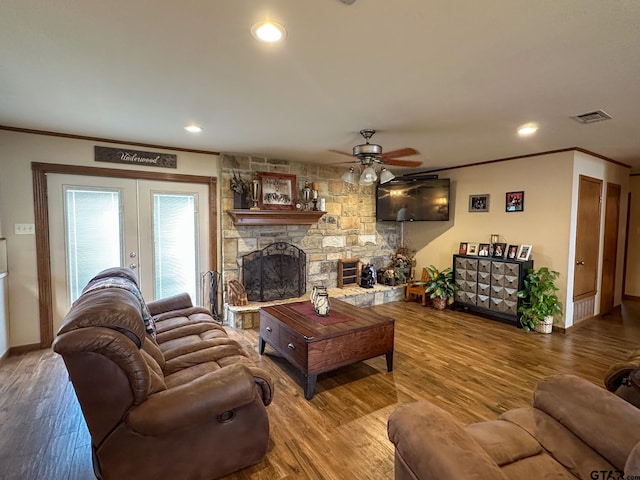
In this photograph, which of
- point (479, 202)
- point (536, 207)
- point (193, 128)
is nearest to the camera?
point (193, 128)

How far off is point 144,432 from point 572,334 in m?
4.94

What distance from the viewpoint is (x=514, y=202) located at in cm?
473

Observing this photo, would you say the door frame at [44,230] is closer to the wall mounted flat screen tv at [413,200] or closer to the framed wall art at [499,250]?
the wall mounted flat screen tv at [413,200]

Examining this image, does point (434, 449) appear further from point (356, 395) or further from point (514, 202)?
point (514, 202)

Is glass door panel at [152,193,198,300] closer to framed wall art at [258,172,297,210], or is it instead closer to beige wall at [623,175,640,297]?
framed wall art at [258,172,297,210]

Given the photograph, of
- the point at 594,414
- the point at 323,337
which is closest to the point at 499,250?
the point at 323,337

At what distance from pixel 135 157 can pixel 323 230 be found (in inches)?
115

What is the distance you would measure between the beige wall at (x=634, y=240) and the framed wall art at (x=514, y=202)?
10.0 feet

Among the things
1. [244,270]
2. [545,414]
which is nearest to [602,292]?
[545,414]

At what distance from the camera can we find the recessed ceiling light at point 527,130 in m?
3.17

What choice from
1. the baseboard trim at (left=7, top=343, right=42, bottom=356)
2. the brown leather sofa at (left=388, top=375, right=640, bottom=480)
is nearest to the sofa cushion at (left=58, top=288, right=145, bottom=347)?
the brown leather sofa at (left=388, top=375, right=640, bottom=480)

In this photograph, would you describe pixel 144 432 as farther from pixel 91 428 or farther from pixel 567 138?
pixel 567 138

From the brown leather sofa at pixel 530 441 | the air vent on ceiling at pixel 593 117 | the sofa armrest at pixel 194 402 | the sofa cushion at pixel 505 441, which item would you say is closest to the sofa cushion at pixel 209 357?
the sofa armrest at pixel 194 402

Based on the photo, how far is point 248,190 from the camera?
15.2ft
